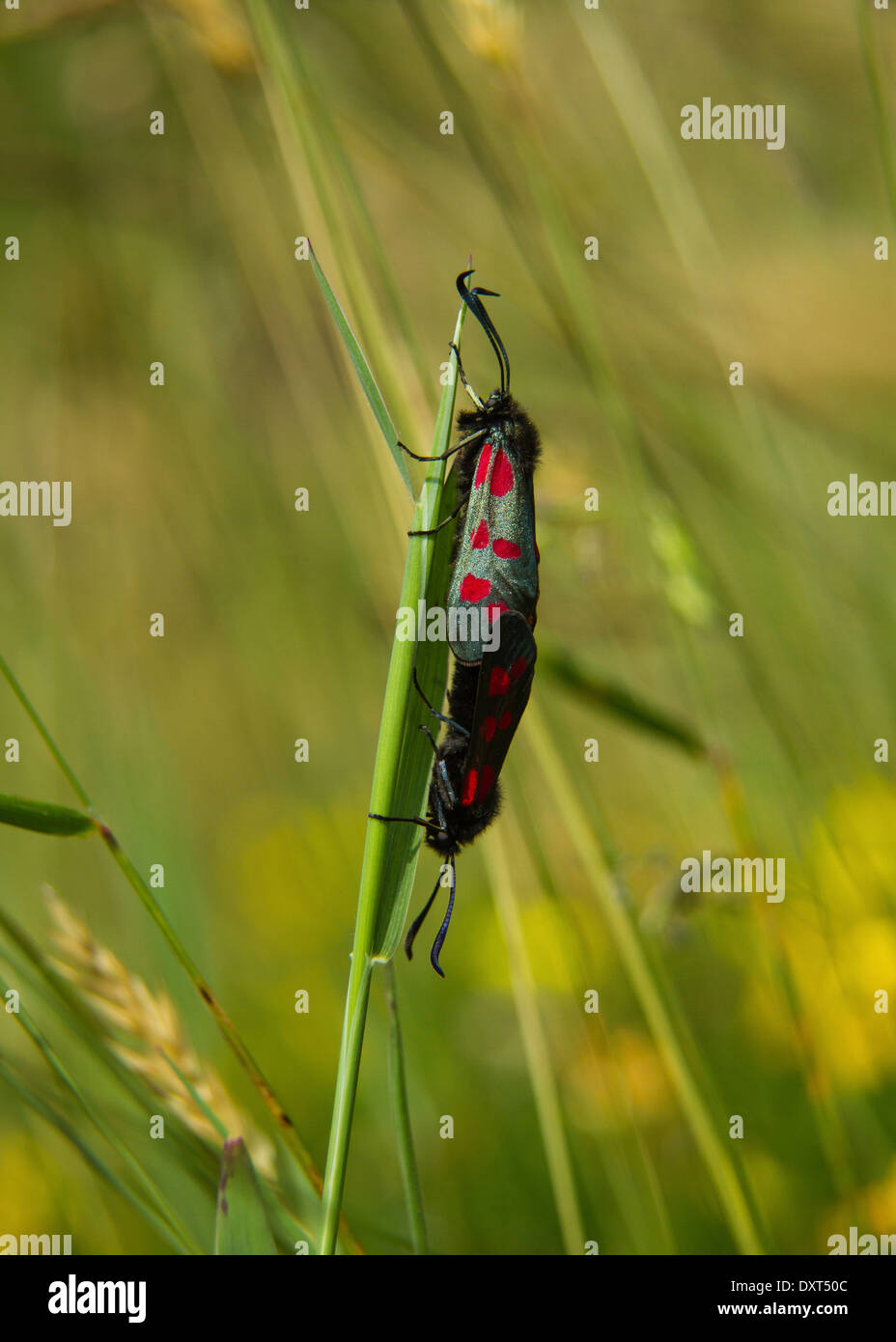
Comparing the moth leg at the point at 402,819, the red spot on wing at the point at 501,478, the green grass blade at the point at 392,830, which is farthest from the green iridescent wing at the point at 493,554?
the moth leg at the point at 402,819

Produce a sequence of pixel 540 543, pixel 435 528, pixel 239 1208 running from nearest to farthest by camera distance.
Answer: pixel 239 1208 → pixel 435 528 → pixel 540 543

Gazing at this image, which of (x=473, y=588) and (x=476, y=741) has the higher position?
(x=473, y=588)

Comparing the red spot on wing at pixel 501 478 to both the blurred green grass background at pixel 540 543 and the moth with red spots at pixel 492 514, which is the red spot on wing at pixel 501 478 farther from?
the blurred green grass background at pixel 540 543

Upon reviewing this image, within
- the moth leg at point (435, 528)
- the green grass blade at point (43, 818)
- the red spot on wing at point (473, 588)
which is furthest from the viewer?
the red spot on wing at point (473, 588)

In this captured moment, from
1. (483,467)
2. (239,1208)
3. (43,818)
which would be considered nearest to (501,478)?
(483,467)

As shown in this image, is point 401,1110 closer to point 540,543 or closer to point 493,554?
point 493,554

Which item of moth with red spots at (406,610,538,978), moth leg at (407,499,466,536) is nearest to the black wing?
moth with red spots at (406,610,538,978)
